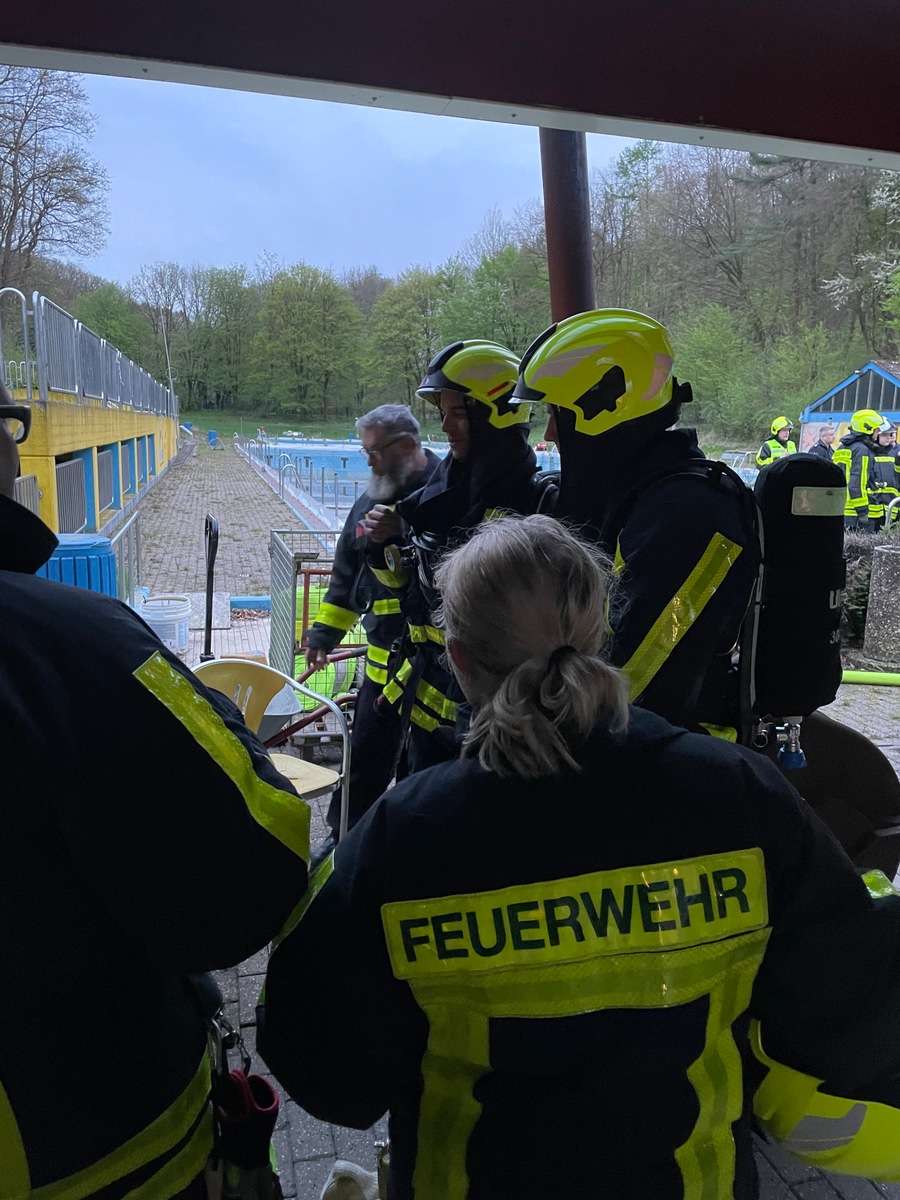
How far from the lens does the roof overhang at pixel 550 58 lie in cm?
225

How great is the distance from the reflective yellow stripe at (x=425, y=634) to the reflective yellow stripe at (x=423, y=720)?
226 millimetres

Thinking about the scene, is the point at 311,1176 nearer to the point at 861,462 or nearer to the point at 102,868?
the point at 102,868

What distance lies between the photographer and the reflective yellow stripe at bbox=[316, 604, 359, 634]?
3.73 metres

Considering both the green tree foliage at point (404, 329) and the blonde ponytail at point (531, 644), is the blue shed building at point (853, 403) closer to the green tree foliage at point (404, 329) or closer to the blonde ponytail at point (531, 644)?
the green tree foliage at point (404, 329)

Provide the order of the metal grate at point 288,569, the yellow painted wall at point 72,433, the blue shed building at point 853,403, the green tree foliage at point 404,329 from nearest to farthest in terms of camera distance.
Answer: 1. the green tree foliage at point 404,329
2. the metal grate at point 288,569
3. the yellow painted wall at point 72,433
4. the blue shed building at point 853,403

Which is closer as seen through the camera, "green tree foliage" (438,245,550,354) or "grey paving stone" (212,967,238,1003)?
"grey paving stone" (212,967,238,1003)

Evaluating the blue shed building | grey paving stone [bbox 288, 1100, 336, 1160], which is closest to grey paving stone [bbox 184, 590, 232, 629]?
grey paving stone [bbox 288, 1100, 336, 1160]

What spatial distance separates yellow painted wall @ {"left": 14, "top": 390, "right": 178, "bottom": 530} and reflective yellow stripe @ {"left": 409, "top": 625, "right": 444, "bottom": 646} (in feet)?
10.4

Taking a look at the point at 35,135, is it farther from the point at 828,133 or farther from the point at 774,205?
the point at 774,205

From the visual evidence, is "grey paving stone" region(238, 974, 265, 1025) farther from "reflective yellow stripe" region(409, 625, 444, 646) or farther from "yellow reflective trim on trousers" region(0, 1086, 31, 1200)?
"yellow reflective trim on trousers" region(0, 1086, 31, 1200)

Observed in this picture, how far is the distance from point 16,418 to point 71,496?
652 cm

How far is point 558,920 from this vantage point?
0.95 metres

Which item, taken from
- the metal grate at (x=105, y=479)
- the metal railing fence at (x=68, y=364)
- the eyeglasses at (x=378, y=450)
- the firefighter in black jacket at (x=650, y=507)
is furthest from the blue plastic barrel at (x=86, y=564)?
the firefighter in black jacket at (x=650, y=507)

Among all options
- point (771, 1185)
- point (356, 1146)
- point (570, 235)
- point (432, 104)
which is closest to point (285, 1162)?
point (356, 1146)
